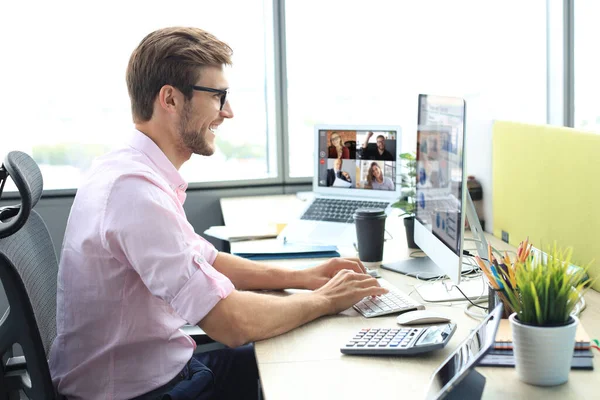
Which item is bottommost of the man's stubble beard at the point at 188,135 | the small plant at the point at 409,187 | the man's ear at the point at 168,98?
the small plant at the point at 409,187

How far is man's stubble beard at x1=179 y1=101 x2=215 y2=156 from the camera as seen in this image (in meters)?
1.82

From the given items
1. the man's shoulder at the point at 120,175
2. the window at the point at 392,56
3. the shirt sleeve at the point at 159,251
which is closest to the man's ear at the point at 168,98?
the man's shoulder at the point at 120,175

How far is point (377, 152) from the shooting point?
2645 mm

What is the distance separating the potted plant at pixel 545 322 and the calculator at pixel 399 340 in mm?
194

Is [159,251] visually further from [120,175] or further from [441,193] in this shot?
[441,193]

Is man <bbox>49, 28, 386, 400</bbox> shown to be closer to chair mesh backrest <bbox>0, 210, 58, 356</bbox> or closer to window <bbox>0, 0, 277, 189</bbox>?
chair mesh backrest <bbox>0, 210, 58, 356</bbox>

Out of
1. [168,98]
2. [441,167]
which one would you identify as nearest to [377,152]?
[441,167]

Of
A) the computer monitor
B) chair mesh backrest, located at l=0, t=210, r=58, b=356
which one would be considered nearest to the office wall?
the computer monitor

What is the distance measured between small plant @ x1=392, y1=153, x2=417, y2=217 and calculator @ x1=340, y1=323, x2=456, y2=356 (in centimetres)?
78

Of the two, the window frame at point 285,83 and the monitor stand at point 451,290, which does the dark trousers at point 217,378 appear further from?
the window frame at point 285,83

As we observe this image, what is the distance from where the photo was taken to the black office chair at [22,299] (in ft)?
4.63

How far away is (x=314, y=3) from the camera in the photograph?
3.57 meters

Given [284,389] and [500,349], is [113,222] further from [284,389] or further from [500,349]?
[500,349]

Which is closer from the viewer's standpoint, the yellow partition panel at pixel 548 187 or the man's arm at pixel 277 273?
the yellow partition panel at pixel 548 187
